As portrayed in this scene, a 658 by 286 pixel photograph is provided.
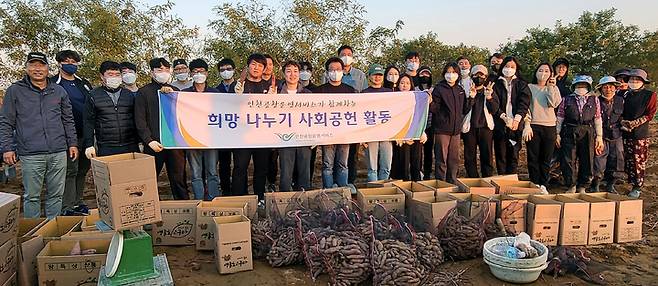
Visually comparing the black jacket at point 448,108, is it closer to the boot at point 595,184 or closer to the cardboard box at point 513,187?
the cardboard box at point 513,187

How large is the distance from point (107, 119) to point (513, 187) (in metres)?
4.39

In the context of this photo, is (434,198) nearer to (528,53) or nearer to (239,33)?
(239,33)

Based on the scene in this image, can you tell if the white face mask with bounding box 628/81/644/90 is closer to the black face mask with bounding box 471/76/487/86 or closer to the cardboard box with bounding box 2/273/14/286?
the black face mask with bounding box 471/76/487/86

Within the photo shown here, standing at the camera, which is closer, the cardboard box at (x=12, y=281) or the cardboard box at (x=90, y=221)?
the cardboard box at (x=12, y=281)

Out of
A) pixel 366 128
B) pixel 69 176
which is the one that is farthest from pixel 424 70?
pixel 69 176

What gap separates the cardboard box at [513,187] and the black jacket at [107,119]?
407 cm

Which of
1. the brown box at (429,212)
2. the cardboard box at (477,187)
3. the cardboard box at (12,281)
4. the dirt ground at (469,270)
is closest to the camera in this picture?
the cardboard box at (12,281)

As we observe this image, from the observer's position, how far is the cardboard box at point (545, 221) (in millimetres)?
4160

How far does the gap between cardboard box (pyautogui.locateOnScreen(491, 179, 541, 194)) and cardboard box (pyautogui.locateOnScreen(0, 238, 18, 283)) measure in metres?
4.43

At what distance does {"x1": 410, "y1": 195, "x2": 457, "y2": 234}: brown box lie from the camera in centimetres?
404

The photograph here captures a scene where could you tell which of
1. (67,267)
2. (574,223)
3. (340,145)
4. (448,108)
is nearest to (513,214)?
(574,223)

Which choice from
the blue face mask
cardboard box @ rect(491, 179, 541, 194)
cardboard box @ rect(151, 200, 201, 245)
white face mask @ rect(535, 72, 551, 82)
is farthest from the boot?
the blue face mask

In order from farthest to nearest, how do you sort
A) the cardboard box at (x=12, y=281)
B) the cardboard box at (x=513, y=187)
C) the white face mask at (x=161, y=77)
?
the white face mask at (x=161, y=77) → the cardboard box at (x=513, y=187) → the cardboard box at (x=12, y=281)

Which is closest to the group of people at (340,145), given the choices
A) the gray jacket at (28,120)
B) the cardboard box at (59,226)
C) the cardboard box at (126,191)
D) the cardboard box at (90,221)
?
the gray jacket at (28,120)
